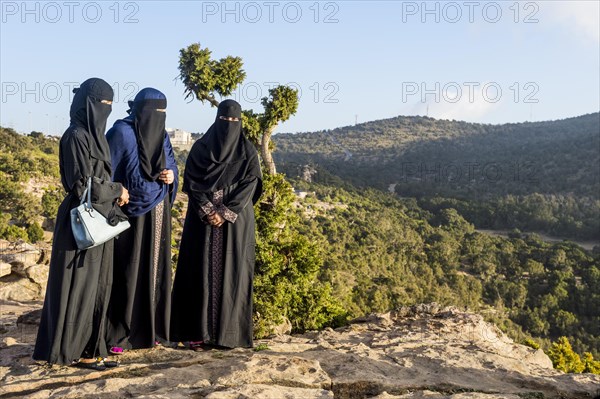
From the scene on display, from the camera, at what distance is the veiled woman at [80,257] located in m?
3.23

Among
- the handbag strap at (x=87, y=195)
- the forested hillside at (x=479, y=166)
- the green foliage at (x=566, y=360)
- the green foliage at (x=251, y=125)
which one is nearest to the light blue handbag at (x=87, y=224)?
the handbag strap at (x=87, y=195)

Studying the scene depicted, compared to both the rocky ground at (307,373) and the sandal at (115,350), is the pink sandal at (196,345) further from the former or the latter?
the sandal at (115,350)

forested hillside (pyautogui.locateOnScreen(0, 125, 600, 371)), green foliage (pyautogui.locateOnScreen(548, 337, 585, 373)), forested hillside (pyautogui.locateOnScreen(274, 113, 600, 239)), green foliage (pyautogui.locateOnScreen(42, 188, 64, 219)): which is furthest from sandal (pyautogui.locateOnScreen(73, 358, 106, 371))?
forested hillside (pyautogui.locateOnScreen(274, 113, 600, 239))

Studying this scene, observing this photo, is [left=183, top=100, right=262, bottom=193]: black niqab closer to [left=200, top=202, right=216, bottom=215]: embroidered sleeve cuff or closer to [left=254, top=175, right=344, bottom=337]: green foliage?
[left=200, top=202, right=216, bottom=215]: embroidered sleeve cuff

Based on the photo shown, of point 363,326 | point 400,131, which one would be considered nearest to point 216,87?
point 363,326

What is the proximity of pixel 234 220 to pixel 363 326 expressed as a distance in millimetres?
2608

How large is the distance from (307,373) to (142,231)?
153 cm

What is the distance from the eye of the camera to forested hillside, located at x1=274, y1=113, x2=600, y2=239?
44000 millimetres

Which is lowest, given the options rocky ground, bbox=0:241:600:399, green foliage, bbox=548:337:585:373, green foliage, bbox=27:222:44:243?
green foliage, bbox=548:337:585:373

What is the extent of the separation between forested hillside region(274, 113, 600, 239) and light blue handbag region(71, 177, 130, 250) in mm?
43603

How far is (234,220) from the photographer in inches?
159

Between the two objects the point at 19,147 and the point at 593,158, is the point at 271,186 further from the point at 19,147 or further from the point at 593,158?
the point at 593,158

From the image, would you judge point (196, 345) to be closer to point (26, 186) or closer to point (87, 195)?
point (87, 195)

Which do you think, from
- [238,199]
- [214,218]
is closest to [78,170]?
[214,218]
